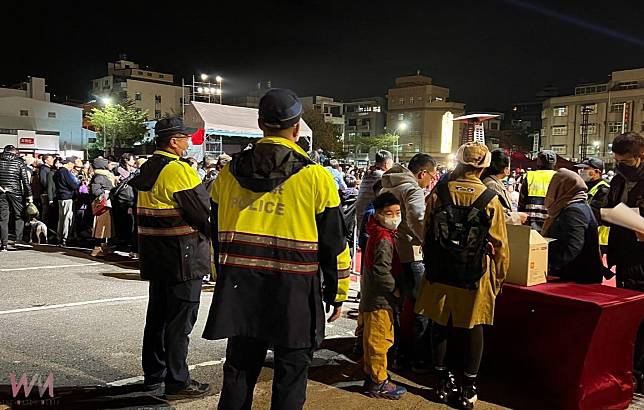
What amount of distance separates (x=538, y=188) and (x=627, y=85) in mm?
56602

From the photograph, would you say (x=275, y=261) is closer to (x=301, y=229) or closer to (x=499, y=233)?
(x=301, y=229)

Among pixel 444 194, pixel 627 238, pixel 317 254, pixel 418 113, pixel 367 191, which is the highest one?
pixel 418 113

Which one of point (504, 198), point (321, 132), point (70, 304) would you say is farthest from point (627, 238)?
point (321, 132)

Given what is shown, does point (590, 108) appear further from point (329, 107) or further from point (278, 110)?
point (278, 110)

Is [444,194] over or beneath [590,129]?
beneath

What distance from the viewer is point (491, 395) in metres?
4.15

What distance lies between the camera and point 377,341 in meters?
4.17

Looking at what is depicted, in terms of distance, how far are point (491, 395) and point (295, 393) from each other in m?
2.09

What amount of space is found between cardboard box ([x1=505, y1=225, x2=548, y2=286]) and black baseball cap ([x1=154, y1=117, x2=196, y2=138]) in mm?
2704

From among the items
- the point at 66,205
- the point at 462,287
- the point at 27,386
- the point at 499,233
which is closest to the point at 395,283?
the point at 462,287

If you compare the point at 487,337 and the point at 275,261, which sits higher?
the point at 275,261

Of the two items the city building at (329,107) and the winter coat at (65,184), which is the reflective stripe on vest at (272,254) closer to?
the winter coat at (65,184)

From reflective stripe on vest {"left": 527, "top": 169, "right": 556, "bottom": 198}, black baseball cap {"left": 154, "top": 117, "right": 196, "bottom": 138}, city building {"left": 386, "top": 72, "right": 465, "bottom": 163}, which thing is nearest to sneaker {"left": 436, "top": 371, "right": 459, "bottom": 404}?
black baseball cap {"left": 154, "top": 117, "right": 196, "bottom": 138}

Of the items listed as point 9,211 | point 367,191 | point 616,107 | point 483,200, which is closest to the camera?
point 483,200
